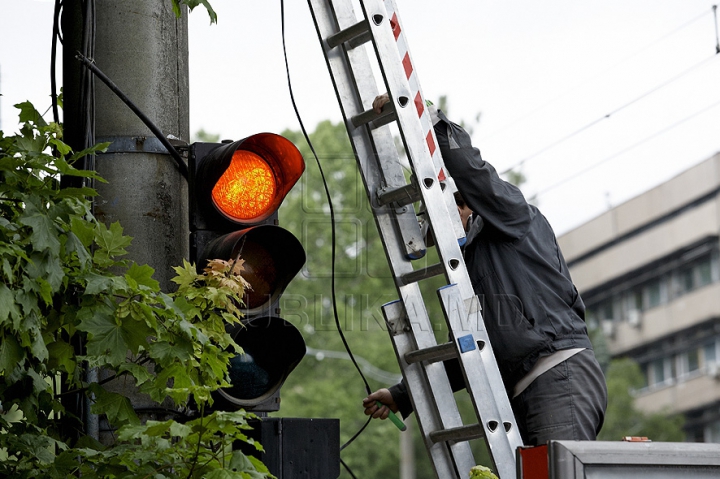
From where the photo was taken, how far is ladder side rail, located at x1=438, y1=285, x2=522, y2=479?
4.01 m

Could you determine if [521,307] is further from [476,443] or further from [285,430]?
[476,443]

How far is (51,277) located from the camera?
2920 millimetres

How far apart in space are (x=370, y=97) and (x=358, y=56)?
18cm

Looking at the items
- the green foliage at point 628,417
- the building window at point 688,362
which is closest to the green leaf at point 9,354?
the green foliage at point 628,417

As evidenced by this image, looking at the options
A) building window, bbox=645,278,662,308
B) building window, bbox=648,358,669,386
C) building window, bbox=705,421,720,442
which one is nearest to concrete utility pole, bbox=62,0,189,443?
building window, bbox=705,421,720,442

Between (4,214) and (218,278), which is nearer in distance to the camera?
(4,214)

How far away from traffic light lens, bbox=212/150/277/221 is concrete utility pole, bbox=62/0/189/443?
0.80 feet

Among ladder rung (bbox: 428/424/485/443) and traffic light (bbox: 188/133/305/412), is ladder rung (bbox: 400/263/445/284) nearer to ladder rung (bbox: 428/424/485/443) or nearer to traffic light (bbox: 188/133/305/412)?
ladder rung (bbox: 428/424/485/443)

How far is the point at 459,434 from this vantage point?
4.19 metres

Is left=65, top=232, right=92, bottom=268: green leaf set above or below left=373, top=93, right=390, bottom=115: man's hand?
below

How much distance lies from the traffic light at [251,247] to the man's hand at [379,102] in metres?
0.58

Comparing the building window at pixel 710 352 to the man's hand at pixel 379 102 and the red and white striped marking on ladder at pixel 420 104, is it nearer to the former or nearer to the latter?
the red and white striped marking on ladder at pixel 420 104

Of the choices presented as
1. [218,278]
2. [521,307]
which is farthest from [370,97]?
[218,278]

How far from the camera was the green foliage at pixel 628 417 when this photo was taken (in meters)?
33.6
